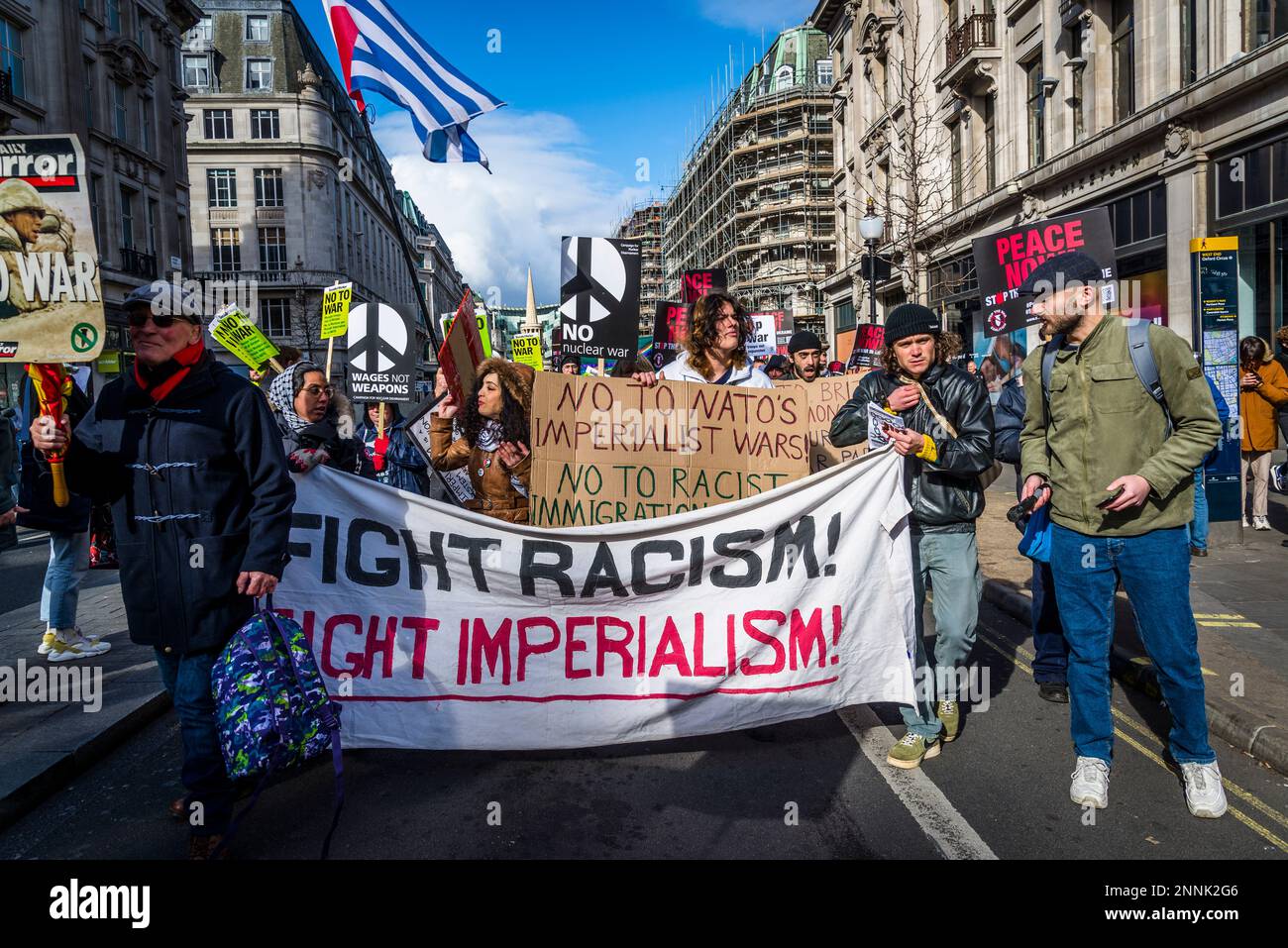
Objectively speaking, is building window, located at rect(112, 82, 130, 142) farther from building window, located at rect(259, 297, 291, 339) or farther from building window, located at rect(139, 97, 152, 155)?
building window, located at rect(259, 297, 291, 339)

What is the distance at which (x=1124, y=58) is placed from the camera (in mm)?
18562

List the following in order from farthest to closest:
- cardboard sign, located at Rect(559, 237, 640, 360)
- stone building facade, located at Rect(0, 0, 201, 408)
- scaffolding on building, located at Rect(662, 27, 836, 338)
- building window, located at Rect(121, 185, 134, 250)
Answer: scaffolding on building, located at Rect(662, 27, 836, 338) < building window, located at Rect(121, 185, 134, 250) < stone building facade, located at Rect(0, 0, 201, 408) < cardboard sign, located at Rect(559, 237, 640, 360)

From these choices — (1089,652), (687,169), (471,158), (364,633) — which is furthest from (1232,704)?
(687,169)

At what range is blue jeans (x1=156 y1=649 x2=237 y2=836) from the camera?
3.08 meters

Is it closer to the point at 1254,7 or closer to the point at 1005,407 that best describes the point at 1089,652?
the point at 1005,407

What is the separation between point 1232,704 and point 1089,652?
1383 mm

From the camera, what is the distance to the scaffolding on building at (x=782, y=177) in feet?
197

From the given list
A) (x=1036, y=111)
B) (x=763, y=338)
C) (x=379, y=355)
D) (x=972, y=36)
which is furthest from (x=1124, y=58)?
(x=379, y=355)

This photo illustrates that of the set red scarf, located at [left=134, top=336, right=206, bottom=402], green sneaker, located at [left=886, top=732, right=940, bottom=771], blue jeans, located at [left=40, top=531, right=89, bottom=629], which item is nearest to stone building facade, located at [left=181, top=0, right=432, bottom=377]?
blue jeans, located at [left=40, top=531, right=89, bottom=629]

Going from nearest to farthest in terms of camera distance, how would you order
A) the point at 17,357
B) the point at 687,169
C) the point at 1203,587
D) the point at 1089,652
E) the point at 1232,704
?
the point at 17,357 → the point at 1089,652 → the point at 1232,704 → the point at 1203,587 → the point at 687,169

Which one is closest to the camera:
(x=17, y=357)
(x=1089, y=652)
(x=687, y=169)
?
(x=17, y=357)

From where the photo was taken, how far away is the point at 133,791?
3.87 meters

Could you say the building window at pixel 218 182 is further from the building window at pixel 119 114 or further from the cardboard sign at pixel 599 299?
the cardboard sign at pixel 599 299

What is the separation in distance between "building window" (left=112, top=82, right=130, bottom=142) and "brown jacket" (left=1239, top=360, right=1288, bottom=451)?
125 ft
